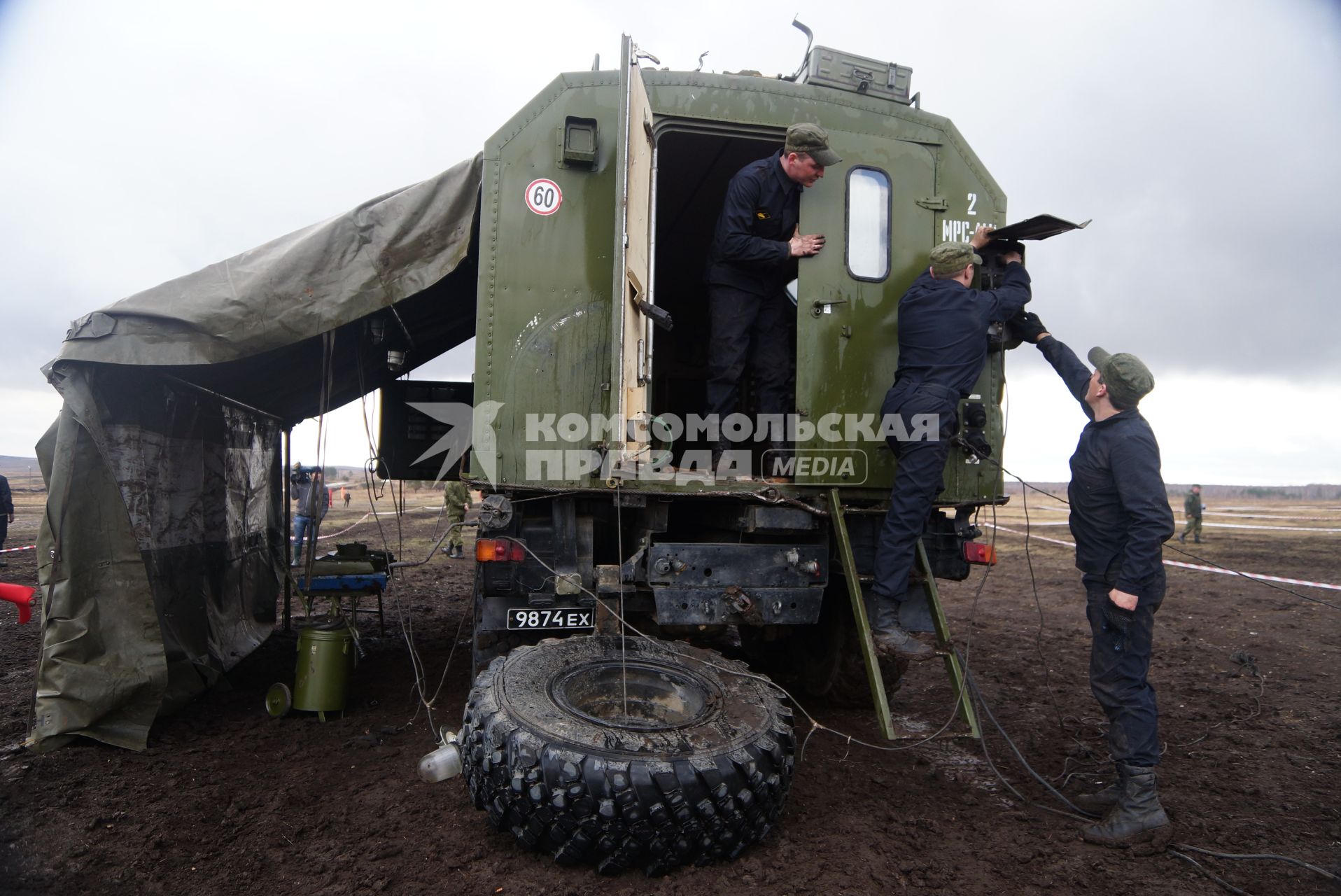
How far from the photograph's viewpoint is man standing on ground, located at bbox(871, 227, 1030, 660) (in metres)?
3.63

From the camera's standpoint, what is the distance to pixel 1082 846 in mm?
3021

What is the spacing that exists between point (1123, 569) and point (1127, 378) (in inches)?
33.0

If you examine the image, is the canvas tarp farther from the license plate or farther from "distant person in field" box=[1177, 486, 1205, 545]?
"distant person in field" box=[1177, 486, 1205, 545]

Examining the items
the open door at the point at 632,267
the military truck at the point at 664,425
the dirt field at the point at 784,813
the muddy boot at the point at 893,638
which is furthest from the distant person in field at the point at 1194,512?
the open door at the point at 632,267

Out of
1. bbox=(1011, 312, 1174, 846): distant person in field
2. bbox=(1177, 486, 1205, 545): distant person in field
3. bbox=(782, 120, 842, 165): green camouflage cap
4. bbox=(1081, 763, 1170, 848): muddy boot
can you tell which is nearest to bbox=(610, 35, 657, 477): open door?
bbox=(782, 120, 842, 165): green camouflage cap

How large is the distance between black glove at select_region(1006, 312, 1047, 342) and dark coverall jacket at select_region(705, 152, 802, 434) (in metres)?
1.23

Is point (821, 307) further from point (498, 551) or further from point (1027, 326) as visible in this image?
point (498, 551)

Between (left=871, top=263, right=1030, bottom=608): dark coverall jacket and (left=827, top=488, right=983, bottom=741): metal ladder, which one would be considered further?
(left=871, top=263, right=1030, bottom=608): dark coverall jacket

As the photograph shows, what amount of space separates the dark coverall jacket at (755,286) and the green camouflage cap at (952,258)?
2.52ft

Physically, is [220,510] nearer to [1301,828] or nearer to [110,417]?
[110,417]

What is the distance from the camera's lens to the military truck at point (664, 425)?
3352mm

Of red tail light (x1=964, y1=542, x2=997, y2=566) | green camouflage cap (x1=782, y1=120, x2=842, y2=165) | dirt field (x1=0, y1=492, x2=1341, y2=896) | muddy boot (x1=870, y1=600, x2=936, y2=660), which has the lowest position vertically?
dirt field (x1=0, y1=492, x2=1341, y2=896)

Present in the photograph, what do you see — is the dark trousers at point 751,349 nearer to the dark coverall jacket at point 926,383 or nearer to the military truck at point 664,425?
the military truck at point 664,425

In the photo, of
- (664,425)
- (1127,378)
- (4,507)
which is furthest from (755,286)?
(4,507)
